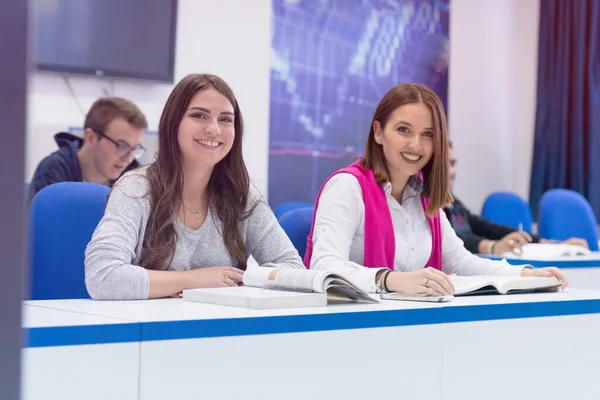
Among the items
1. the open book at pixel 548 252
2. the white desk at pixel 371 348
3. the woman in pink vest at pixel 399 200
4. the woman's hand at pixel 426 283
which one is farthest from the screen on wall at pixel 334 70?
the white desk at pixel 371 348

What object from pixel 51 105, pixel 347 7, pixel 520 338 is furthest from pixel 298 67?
pixel 520 338

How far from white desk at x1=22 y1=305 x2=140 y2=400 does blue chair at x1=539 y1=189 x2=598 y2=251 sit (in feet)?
12.0

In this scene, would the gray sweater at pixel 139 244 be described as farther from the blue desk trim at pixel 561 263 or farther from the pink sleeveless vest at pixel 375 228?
the blue desk trim at pixel 561 263

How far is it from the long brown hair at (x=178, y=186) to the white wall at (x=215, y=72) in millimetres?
1828

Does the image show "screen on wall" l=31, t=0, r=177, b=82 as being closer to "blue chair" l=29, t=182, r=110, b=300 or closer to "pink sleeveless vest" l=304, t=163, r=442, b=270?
"blue chair" l=29, t=182, r=110, b=300

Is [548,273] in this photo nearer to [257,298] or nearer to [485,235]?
[257,298]

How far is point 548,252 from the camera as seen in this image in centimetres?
337

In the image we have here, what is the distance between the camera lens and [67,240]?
2.12 metres

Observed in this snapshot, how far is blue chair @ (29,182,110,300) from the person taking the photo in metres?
2.08

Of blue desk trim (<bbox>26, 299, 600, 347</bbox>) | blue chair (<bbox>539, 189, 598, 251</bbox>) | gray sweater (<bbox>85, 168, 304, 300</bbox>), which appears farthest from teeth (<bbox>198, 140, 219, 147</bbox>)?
blue chair (<bbox>539, 189, 598, 251</bbox>)

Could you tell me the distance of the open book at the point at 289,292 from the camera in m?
1.49

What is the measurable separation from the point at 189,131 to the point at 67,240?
429 millimetres

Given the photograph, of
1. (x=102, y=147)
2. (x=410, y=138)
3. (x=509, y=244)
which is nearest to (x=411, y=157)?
(x=410, y=138)

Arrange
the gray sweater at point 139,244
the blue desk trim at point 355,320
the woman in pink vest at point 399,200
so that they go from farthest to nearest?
the woman in pink vest at point 399,200 < the gray sweater at point 139,244 < the blue desk trim at point 355,320
